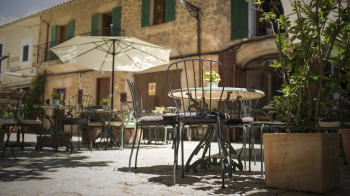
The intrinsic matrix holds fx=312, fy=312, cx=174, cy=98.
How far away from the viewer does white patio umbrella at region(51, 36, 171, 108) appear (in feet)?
20.7

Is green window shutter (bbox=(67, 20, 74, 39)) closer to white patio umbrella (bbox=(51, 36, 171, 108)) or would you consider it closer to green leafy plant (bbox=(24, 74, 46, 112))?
green leafy plant (bbox=(24, 74, 46, 112))

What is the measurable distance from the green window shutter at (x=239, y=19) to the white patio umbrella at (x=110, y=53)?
2.94 m

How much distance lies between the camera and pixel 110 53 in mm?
6523

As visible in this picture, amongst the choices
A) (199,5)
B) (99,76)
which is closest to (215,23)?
(199,5)

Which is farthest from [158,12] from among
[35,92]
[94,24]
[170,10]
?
[35,92]

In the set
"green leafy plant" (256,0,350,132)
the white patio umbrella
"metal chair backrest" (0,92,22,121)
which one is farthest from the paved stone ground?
the white patio umbrella

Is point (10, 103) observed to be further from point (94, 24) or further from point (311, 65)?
point (94, 24)

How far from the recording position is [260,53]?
8.70 metres

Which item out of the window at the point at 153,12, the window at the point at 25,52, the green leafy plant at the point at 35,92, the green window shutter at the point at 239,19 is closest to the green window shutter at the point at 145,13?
the window at the point at 153,12

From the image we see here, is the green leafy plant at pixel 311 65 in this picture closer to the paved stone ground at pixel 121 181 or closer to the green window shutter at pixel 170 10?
the paved stone ground at pixel 121 181

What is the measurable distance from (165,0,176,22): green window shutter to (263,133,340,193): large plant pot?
8.67m

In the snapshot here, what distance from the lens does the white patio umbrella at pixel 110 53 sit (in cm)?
630

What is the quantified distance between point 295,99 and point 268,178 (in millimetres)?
610

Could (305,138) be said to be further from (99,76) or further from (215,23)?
(99,76)
